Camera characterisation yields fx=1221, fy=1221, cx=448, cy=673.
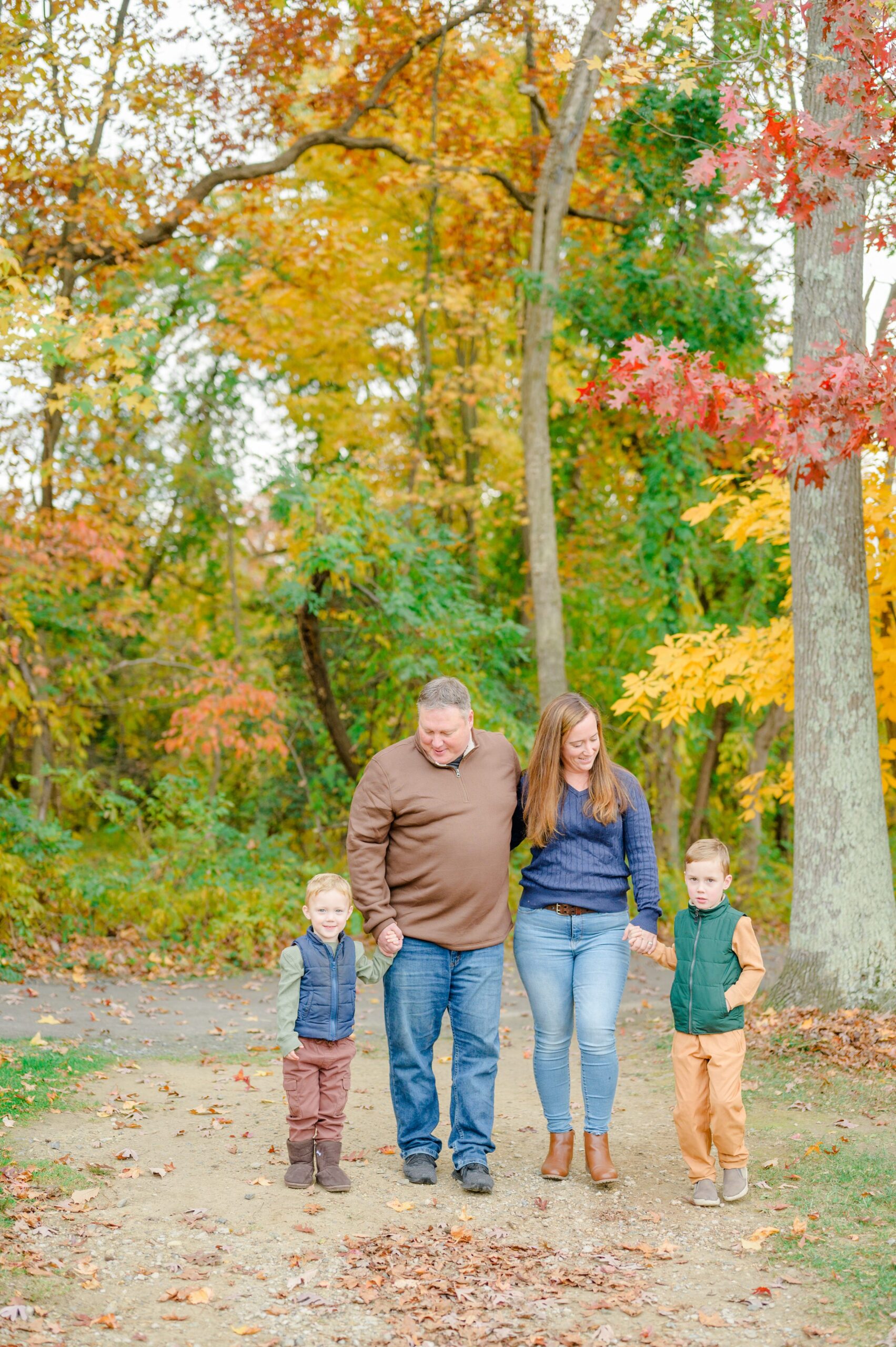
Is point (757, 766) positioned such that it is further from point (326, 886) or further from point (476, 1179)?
point (326, 886)

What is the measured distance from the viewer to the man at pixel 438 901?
14.3 feet

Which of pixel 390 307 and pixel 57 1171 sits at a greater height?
pixel 390 307

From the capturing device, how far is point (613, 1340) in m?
3.29

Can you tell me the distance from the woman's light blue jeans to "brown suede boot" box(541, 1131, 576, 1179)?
0.10 ft

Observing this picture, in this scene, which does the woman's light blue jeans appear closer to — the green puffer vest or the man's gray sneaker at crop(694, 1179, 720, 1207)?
the green puffer vest

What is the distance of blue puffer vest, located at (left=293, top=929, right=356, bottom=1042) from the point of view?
4305 mm

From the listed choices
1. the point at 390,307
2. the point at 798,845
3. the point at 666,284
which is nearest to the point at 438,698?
the point at 798,845

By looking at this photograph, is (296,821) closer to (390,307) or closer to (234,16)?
(390,307)

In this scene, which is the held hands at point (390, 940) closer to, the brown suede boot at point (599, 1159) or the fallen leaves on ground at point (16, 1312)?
the brown suede boot at point (599, 1159)

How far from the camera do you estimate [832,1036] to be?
20.5 feet

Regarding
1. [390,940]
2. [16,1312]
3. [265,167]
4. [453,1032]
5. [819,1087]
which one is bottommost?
[819,1087]

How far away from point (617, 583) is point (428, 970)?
10774 mm

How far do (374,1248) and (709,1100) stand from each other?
4.16ft

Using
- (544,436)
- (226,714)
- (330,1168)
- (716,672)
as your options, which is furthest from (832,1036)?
(544,436)
